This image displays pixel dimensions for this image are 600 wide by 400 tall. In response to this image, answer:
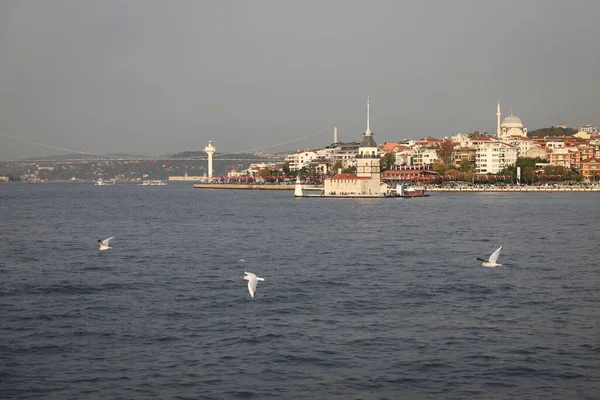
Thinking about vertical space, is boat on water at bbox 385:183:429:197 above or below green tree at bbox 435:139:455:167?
below

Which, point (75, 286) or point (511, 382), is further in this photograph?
point (75, 286)

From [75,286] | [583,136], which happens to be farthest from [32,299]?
[583,136]

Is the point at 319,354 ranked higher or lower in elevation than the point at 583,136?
lower

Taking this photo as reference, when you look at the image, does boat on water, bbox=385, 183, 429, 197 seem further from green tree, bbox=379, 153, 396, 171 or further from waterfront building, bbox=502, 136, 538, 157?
waterfront building, bbox=502, 136, 538, 157

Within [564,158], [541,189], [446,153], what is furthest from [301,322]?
[446,153]

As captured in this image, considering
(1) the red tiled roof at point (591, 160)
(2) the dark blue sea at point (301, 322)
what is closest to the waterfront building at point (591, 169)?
(1) the red tiled roof at point (591, 160)

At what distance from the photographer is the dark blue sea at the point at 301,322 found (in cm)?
838

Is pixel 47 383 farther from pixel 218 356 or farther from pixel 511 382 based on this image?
pixel 511 382

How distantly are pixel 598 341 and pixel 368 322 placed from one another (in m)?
2.79

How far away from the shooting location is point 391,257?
58.6ft

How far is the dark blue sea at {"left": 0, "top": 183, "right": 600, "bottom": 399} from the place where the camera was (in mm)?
8383

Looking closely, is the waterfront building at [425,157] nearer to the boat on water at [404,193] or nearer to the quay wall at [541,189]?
the quay wall at [541,189]

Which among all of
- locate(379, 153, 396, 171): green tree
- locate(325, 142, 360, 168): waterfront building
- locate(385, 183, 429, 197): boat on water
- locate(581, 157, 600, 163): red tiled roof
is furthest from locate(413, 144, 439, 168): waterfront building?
locate(385, 183, 429, 197): boat on water

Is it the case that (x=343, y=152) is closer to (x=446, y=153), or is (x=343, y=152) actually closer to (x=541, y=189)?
(x=446, y=153)
